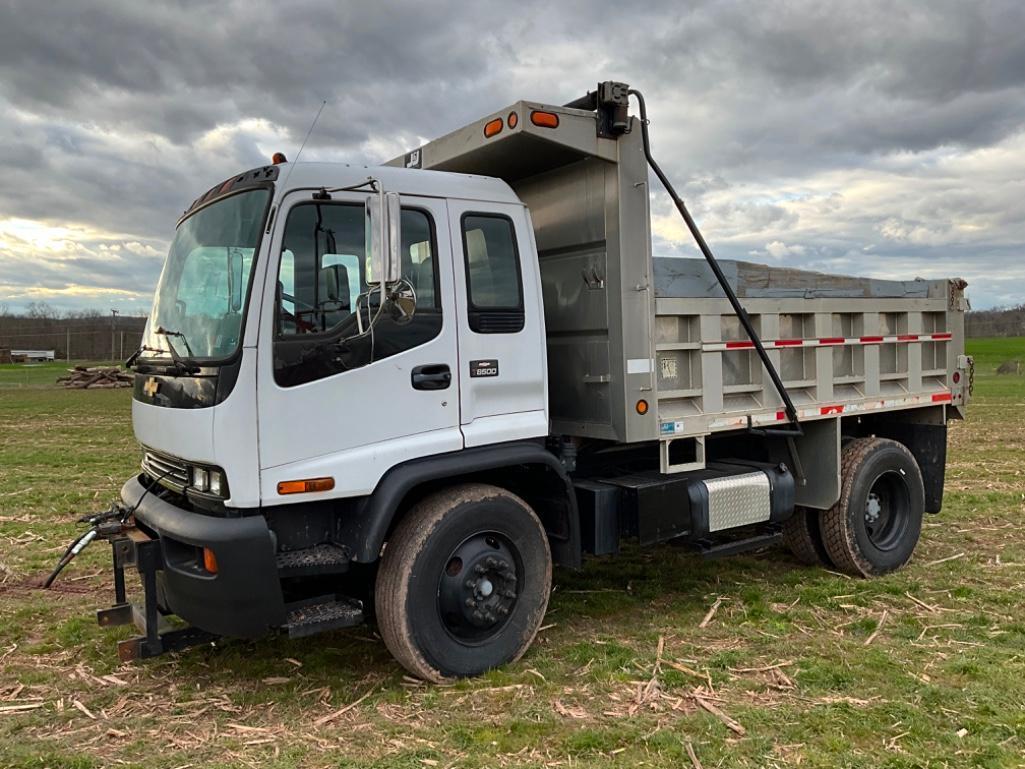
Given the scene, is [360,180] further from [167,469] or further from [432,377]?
[167,469]

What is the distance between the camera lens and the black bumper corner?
13.1ft

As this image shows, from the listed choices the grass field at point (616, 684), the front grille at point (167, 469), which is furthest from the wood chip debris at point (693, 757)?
the front grille at point (167, 469)

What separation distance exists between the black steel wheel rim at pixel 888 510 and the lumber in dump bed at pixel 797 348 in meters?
0.66

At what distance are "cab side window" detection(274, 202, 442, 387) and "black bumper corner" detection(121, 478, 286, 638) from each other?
0.76m

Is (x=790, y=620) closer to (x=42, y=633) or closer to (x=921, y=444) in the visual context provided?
(x=921, y=444)

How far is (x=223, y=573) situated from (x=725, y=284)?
11.7ft

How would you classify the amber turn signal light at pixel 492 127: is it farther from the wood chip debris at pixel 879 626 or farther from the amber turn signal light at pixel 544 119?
the wood chip debris at pixel 879 626

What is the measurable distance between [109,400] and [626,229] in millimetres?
23437

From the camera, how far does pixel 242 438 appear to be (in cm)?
403

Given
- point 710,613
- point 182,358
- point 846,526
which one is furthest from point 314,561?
point 846,526

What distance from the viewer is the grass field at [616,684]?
390 centimetres

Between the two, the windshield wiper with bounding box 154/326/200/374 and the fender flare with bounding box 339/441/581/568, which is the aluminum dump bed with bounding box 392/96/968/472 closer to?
the fender flare with bounding box 339/441/581/568

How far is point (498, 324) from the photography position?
4840 mm

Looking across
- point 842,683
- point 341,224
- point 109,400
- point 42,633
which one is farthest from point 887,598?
point 109,400
